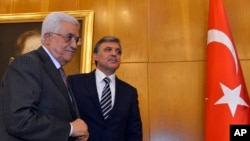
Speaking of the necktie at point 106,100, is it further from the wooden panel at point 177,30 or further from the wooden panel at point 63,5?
the wooden panel at point 63,5

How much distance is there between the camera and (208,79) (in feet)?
9.37

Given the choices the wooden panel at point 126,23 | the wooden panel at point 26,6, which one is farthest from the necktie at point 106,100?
the wooden panel at point 26,6

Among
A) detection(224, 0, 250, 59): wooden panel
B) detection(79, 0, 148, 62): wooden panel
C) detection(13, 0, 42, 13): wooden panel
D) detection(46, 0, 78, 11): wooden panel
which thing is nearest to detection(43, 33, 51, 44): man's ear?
detection(79, 0, 148, 62): wooden panel

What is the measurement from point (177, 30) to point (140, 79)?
0.67 m

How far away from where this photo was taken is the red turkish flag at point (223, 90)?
8.90ft

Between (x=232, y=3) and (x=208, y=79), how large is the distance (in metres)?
1.03

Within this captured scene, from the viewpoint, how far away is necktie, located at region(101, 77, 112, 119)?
236 centimetres

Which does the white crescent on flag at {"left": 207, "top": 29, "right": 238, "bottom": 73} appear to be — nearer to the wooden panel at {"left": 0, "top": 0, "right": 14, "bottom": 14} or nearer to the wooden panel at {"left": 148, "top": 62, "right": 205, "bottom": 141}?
the wooden panel at {"left": 148, "top": 62, "right": 205, "bottom": 141}

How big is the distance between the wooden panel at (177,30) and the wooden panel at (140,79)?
0.16 metres

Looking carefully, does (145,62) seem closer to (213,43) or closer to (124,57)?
(124,57)

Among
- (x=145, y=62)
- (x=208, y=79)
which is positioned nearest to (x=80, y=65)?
(x=145, y=62)

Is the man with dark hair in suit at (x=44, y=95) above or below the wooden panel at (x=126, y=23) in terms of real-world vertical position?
below

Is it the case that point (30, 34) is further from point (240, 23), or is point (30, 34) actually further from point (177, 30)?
point (240, 23)

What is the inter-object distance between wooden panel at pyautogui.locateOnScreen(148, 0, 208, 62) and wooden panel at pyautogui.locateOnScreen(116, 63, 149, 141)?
16 cm
